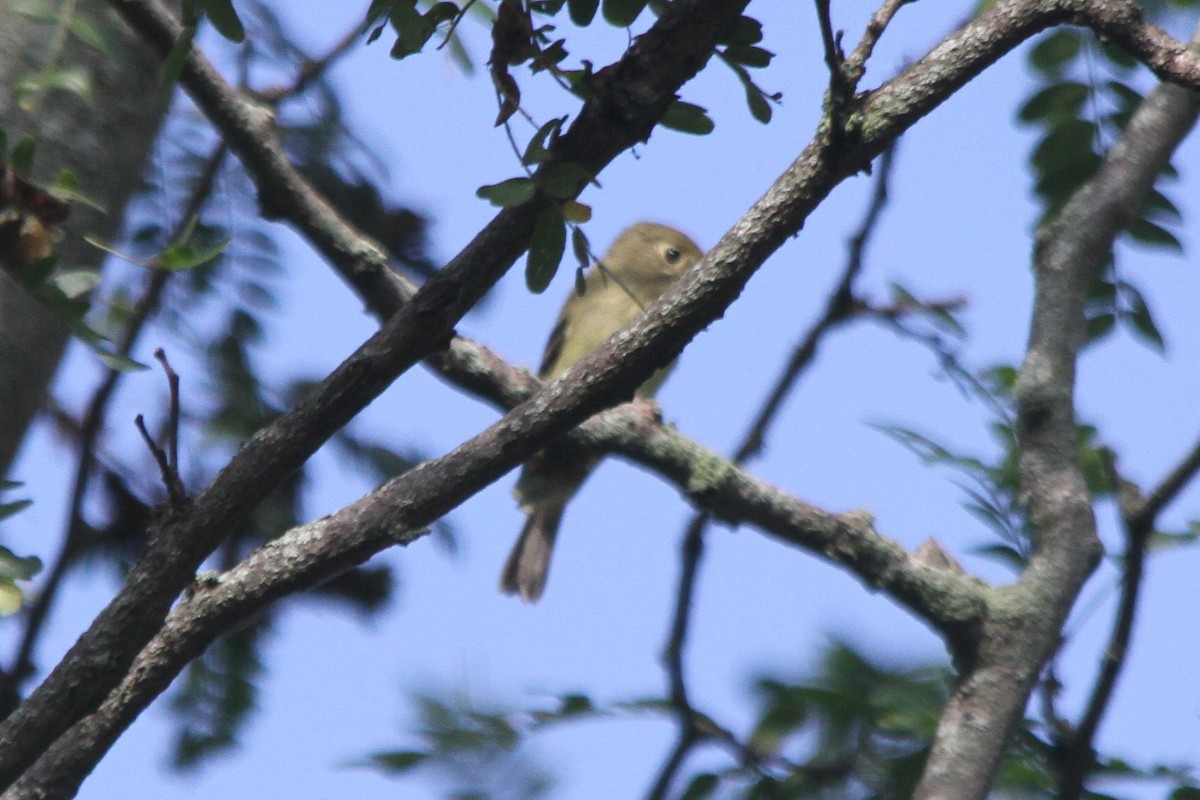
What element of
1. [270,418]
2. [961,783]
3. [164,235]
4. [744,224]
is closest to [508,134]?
[744,224]

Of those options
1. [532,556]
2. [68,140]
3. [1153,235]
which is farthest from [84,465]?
[532,556]

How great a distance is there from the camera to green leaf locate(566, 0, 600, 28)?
1963mm

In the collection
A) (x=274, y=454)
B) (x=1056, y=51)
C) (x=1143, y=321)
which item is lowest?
(x=274, y=454)

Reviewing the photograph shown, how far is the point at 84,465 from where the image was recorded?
3.64 m

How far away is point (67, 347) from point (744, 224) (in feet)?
5.90

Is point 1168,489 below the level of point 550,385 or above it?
above

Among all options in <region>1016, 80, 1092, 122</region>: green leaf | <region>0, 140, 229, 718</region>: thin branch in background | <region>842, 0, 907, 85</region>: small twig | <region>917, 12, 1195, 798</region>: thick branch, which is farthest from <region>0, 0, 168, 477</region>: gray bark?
<region>1016, 80, 1092, 122</region>: green leaf

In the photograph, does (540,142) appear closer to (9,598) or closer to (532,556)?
(9,598)

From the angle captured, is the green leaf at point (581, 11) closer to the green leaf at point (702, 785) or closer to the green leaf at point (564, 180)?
the green leaf at point (564, 180)

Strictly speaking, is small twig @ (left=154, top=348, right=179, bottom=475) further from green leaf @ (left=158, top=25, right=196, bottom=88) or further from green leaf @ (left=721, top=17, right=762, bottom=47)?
green leaf @ (left=721, top=17, right=762, bottom=47)

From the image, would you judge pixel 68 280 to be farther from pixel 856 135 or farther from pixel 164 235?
pixel 164 235

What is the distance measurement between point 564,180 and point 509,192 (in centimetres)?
8

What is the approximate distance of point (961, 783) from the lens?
270cm

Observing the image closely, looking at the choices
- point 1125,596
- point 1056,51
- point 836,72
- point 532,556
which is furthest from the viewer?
point 532,556
